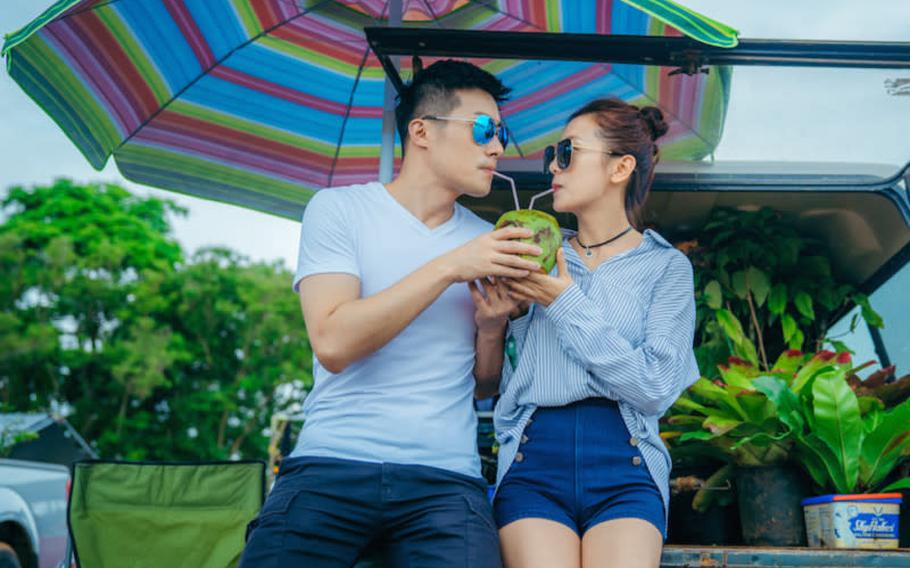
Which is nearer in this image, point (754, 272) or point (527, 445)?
point (527, 445)

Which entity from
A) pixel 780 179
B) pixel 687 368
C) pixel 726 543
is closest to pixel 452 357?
pixel 687 368

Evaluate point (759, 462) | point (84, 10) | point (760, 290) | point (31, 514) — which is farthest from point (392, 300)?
point (31, 514)

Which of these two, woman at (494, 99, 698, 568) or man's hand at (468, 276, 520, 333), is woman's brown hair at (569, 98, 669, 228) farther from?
man's hand at (468, 276, 520, 333)

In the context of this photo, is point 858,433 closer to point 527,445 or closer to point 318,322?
point 527,445

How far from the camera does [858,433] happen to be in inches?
122

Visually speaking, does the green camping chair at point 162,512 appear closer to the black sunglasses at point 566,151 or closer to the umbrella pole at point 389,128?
the umbrella pole at point 389,128

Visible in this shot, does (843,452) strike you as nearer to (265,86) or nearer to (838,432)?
(838,432)

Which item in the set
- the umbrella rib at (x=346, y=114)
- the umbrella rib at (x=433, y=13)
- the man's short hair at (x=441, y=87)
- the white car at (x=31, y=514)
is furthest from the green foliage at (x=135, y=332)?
the man's short hair at (x=441, y=87)

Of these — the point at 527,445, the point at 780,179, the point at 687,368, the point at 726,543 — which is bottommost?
the point at 726,543

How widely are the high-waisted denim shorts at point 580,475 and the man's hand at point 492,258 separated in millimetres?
489

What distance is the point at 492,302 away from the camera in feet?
9.64

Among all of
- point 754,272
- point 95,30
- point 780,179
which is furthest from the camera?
point 754,272

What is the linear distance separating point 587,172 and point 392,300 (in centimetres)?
99

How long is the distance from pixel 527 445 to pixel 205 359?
96.4ft
